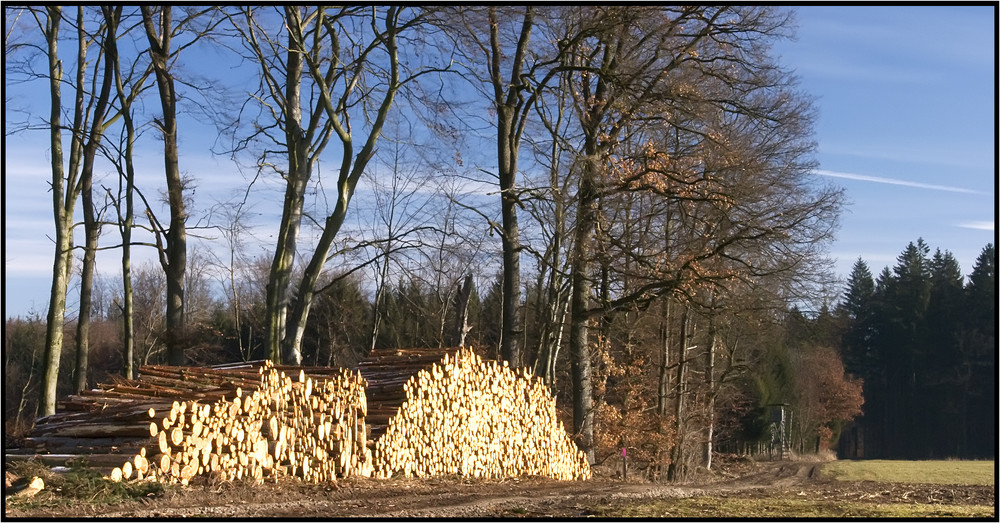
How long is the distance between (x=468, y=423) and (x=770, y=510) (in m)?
5.84

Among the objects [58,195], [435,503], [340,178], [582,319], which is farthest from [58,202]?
[435,503]

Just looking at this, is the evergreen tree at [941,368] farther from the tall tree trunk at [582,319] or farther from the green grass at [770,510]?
the green grass at [770,510]

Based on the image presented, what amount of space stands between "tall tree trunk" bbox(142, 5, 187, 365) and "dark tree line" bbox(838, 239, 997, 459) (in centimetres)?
5071

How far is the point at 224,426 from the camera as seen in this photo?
9711mm

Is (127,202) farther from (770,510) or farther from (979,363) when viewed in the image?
(979,363)

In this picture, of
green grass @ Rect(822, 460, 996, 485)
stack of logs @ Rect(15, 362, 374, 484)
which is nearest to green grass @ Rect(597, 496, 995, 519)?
stack of logs @ Rect(15, 362, 374, 484)

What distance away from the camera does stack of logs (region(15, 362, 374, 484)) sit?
907 centimetres

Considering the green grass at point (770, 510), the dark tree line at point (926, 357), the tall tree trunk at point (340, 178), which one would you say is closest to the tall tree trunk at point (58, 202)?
the tall tree trunk at point (340, 178)

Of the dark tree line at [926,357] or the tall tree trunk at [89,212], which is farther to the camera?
the dark tree line at [926,357]

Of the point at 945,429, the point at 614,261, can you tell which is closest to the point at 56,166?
the point at 614,261

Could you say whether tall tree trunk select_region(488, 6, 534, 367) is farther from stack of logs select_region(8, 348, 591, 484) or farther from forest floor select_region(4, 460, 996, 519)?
forest floor select_region(4, 460, 996, 519)

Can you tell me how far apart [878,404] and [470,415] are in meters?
56.6

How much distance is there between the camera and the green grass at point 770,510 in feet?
28.5

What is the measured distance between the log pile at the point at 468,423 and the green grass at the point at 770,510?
12.4ft
